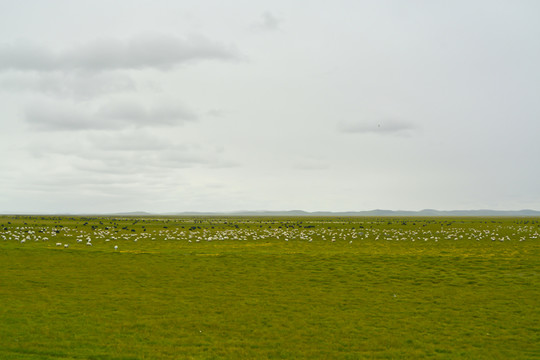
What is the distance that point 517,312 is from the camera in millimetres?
20219

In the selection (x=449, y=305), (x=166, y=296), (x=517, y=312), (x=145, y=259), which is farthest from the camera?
(x=145, y=259)

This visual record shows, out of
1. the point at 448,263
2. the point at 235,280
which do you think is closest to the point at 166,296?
the point at 235,280

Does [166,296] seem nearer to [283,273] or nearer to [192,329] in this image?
[192,329]

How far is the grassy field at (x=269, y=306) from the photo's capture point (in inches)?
591

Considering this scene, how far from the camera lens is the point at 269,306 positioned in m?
21.3

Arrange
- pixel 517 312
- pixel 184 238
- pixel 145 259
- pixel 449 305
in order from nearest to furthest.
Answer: pixel 517 312 < pixel 449 305 < pixel 145 259 < pixel 184 238

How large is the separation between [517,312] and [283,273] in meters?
15.8

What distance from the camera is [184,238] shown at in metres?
59.7

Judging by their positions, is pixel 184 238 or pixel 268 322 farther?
pixel 184 238

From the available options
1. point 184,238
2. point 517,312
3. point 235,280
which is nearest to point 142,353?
point 235,280

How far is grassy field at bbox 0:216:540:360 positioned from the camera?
591 inches

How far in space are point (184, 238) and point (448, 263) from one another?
1466 inches

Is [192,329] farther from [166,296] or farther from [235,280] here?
[235,280]

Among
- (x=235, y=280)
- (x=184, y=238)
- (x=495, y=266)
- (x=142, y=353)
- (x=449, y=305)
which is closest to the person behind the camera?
(x=142, y=353)
